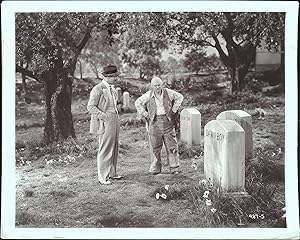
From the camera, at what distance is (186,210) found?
184cm

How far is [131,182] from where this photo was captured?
6.16ft

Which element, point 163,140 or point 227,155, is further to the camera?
point 163,140

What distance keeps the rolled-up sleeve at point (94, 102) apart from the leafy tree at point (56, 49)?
0.29ft

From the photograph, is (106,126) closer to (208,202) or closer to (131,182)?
(131,182)

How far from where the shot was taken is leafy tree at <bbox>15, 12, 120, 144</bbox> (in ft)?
6.08

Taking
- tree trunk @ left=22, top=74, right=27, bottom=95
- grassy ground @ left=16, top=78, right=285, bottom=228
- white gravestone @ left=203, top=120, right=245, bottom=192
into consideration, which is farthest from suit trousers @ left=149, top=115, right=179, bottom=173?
tree trunk @ left=22, top=74, right=27, bottom=95

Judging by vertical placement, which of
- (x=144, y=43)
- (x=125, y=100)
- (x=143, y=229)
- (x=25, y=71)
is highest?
(x=144, y=43)

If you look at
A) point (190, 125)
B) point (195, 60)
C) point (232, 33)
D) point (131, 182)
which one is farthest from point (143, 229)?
point (232, 33)

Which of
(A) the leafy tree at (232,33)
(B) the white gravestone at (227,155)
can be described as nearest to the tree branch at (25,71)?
(A) the leafy tree at (232,33)

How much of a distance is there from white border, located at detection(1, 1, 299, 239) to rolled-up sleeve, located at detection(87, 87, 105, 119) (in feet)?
1.01

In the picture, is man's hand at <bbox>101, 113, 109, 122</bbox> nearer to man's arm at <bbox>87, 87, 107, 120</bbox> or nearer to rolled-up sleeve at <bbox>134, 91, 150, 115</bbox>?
man's arm at <bbox>87, 87, 107, 120</bbox>

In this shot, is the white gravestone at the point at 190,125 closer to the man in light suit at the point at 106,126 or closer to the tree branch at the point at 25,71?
the man in light suit at the point at 106,126

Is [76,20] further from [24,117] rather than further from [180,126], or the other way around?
[180,126]

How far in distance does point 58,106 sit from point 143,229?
60 centimetres
